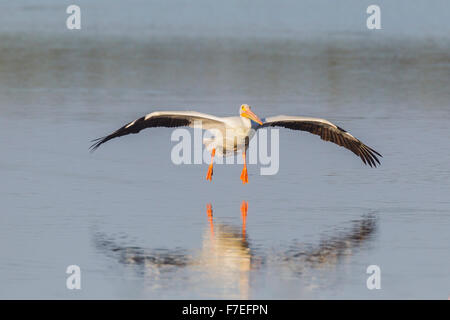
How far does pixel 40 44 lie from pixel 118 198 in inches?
1022

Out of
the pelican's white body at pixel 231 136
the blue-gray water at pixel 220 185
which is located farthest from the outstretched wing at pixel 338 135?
the pelican's white body at pixel 231 136

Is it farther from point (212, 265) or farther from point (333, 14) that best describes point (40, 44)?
point (212, 265)

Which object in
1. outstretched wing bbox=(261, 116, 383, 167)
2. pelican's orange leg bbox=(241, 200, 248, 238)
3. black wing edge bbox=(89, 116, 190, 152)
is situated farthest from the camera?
outstretched wing bbox=(261, 116, 383, 167)

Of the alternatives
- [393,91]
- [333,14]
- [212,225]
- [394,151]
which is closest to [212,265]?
[212,225]

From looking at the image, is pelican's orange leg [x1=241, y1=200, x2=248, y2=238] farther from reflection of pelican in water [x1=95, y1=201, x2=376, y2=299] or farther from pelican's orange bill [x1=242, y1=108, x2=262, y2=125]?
pelican's orange bill [x1=242, y1=108, x2=262, y2=125]

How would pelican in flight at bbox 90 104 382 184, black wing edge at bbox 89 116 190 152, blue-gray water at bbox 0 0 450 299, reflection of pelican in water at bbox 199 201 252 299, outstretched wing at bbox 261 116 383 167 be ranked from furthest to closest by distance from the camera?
outstretched wing at bbox 261 116 383 167
black wing edge at bbox 89 116 190 152
pelican in flight at bbox 90 104 382 184
blue-gray water at bbox 0 0 450 299
reflection of pelican in water at bbox 199 201 252 299

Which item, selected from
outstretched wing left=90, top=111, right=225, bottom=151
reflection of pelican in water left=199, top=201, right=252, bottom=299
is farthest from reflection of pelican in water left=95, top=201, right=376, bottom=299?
outstretched wing left=90, top=111, right=225, bottom=151

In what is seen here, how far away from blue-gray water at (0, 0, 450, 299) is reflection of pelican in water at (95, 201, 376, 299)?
0.11 feet

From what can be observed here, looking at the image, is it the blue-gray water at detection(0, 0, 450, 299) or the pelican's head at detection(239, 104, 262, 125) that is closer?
the blue-gray water at detection(0, 0, 450, 299)

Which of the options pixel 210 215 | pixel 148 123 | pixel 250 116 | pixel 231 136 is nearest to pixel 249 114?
pixel 250 116

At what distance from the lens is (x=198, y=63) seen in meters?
37.3

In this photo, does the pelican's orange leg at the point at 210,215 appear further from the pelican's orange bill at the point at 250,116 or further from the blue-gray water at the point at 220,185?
the pelican's orange bill at the point at 250,116

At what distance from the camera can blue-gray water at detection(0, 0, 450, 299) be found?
44.3 feet

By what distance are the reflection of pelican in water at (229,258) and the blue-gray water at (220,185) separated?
1.3 inches
